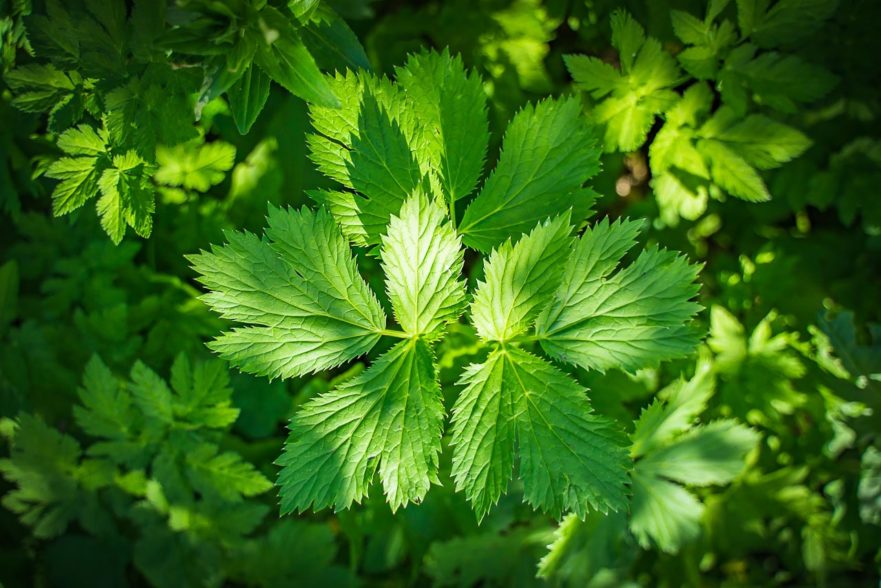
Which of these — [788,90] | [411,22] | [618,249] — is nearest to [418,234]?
[618,249]

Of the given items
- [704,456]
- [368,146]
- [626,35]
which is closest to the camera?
[368,146]

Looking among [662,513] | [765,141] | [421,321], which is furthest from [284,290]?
[765,141]

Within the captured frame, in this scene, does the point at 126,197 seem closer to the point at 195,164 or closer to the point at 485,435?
the point at 195,164

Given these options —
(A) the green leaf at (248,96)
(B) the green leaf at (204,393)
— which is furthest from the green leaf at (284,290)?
(B) the green leaf at (204,393)

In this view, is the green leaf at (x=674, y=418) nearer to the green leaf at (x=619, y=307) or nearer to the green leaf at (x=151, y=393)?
the green leaf at (x=619, y=307)

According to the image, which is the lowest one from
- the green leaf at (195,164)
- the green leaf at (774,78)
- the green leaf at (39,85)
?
the green leaf at (195,164)

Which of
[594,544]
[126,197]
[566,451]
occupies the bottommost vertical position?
[594,544]

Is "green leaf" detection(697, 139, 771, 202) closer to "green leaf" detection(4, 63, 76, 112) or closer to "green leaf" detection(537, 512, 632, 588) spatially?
"green leaf" detection(537, 512, 632, 588)
